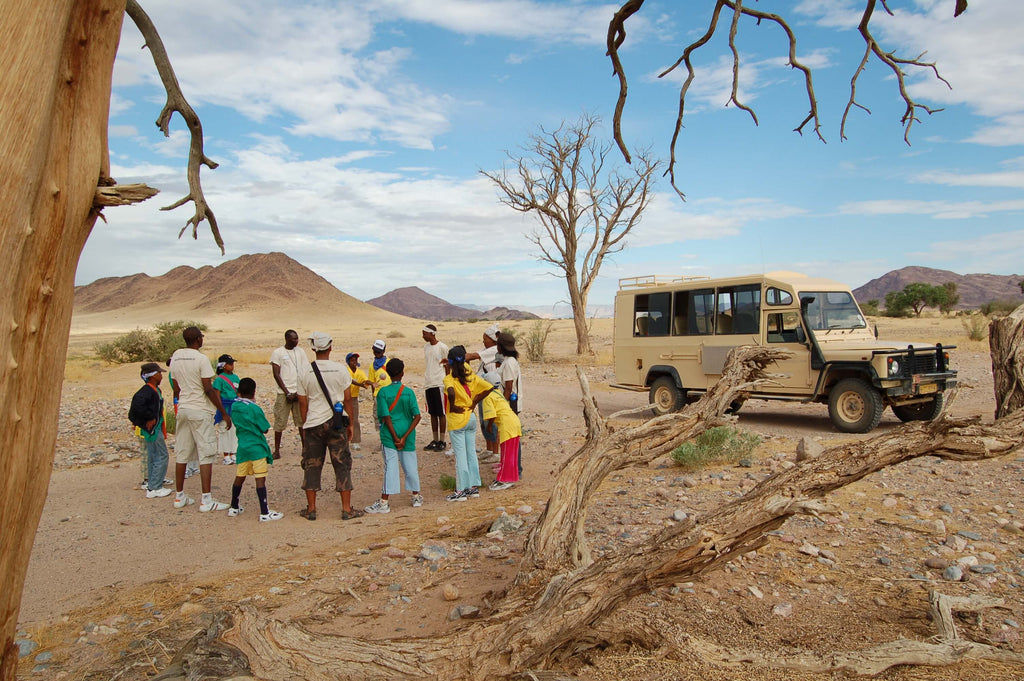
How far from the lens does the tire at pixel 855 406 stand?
9.67 meters

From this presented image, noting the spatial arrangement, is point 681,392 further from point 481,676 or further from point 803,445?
point 481,676

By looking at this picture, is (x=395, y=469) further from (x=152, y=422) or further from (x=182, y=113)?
(x=182, y=113)

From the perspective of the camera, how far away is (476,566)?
530 cm

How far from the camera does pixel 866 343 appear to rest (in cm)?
1041

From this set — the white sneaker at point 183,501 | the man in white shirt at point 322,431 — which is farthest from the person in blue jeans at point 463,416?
the white sneaker at point 183,501

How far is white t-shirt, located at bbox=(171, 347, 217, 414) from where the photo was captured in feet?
24.2

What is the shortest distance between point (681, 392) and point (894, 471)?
A: 4.86m

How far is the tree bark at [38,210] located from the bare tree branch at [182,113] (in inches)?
33.7

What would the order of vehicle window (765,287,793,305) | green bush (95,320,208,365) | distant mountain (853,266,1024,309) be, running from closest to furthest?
vehicle window (765,287,793,305) → green bush (95,320,208,365) → distant mountain (853,266,1024,309)

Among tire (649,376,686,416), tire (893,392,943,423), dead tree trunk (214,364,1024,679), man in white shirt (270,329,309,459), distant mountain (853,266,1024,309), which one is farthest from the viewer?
distant mountain (853,266,1024,309)

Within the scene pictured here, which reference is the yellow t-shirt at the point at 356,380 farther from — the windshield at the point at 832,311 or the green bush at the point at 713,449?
the windshield at the point at 832,311

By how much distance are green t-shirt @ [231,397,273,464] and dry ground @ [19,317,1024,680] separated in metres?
0.72

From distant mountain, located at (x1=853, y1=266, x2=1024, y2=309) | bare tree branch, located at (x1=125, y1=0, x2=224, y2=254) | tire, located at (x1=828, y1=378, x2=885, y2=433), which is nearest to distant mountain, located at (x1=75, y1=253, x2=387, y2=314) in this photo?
distant mountain, located at (x1=853, y1=266, x2=1024, y2=309)

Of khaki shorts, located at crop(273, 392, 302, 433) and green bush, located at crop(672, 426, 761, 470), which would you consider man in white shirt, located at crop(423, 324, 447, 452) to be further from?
green bush, located at crop(672, 426, 761, 470)
